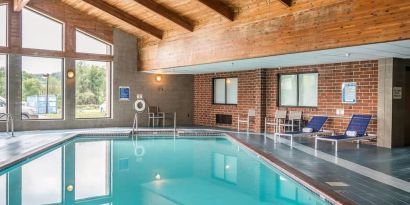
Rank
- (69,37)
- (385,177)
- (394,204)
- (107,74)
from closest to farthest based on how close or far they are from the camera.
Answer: (394,204)
(385,177)
(69,37)
(107,74)

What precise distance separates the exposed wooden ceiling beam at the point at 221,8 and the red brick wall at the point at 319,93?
3.11 meters

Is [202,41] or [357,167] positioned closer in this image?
[357,167]

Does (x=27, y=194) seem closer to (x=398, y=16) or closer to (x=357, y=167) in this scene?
A: (x=357, y=167)

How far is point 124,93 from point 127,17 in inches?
124

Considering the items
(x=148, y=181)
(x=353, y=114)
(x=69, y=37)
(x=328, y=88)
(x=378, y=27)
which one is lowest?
(x=148, y=181)

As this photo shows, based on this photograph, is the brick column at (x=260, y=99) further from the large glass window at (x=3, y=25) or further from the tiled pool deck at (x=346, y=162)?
the large glass window at (x=3, y=25)

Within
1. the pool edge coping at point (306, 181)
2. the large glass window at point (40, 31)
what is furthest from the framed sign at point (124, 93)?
the pool edge coping at point (306, 181)

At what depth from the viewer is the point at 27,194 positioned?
17.4ft

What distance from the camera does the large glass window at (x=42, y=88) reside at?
12391 millimetres

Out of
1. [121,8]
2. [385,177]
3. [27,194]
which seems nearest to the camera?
[27,194]

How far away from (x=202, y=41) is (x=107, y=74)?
481 cm

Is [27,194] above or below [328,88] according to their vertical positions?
below

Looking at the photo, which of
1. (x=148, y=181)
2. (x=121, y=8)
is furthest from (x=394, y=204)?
(x=121, y=8)

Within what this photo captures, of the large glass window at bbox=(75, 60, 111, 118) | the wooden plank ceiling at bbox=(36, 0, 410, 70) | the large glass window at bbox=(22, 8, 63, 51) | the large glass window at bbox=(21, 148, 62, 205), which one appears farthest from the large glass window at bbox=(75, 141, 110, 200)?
the large glass window at bbox=(22, 8, 63, 51)
